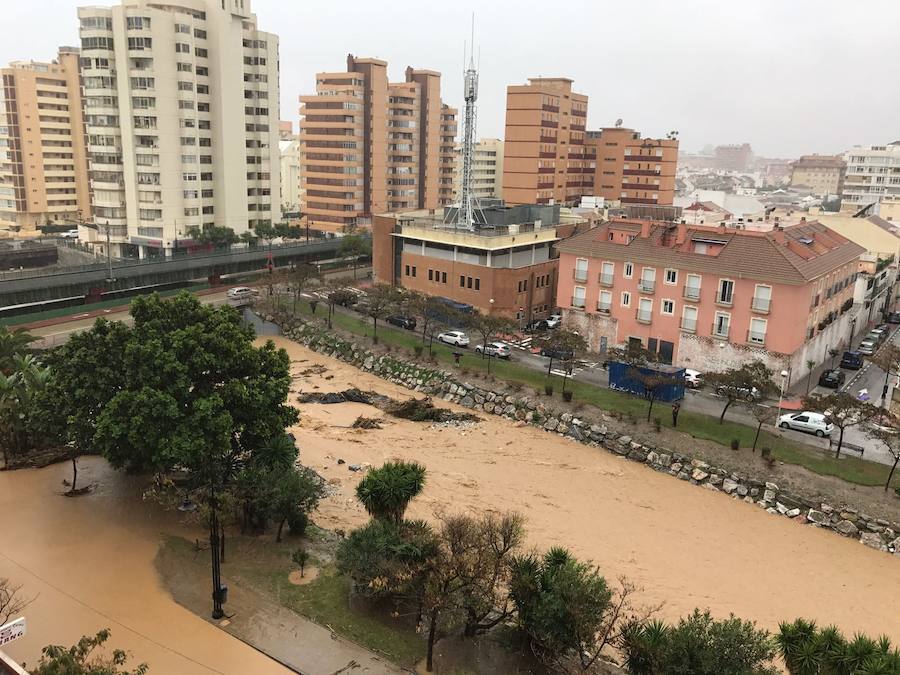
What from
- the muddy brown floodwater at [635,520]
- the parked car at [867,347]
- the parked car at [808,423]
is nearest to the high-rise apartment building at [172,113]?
the muddy brown floodwater at [635,520]

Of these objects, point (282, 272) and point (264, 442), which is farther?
point (282, 272)

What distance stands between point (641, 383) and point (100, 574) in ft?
88.8

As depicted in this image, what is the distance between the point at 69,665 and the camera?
12.4 m

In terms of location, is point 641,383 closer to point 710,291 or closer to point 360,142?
point 710,291

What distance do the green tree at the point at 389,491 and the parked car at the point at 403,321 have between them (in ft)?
100

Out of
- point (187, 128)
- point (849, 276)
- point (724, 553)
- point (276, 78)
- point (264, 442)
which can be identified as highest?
point (276, 78)

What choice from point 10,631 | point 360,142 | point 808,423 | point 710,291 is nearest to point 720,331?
point 710,291

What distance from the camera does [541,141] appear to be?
280 ft

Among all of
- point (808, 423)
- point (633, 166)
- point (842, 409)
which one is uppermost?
point (633, 166)

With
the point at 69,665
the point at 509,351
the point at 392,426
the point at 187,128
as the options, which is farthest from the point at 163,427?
the point at 187,128

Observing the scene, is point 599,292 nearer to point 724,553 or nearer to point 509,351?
point 509,351

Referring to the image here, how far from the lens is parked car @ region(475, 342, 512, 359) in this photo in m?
43.8

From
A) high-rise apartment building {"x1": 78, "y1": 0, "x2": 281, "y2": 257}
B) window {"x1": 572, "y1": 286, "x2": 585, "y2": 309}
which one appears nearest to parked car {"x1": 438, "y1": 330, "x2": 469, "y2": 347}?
window {"x1": 572, "y1": 286, "x2": 585, "y2": 309}

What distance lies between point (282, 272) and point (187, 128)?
66.0 ft
